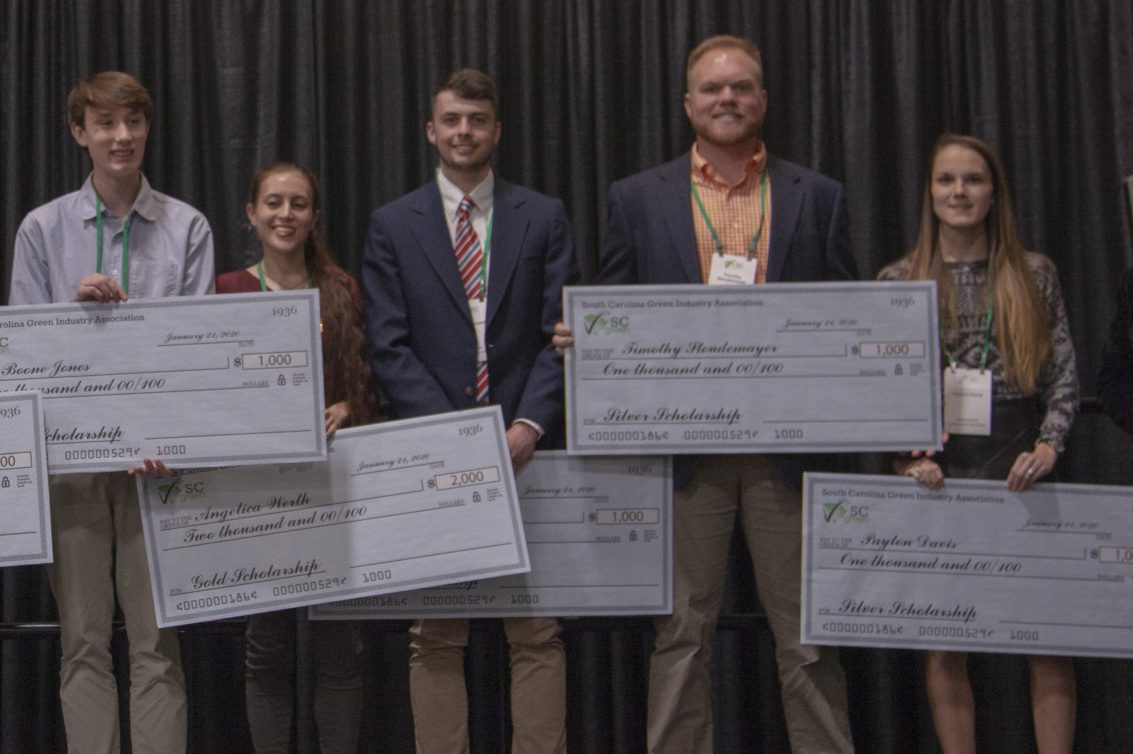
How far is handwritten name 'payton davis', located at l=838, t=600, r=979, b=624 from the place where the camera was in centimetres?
282

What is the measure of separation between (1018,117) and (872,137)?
0.47 meters

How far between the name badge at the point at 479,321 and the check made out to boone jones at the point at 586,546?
0.29 metres

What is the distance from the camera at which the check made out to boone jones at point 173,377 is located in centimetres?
275

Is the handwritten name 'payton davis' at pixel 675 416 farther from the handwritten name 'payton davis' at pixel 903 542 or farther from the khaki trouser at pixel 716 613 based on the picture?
the handwritten name 'payton davis' at pixel 903 542

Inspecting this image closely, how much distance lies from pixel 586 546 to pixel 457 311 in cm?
67

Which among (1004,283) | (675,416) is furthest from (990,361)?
(675,416)

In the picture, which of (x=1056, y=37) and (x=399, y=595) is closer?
(x=399, y=595)

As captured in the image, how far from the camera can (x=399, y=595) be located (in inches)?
114

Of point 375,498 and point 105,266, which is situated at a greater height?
point 105,266

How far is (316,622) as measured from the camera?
309cm

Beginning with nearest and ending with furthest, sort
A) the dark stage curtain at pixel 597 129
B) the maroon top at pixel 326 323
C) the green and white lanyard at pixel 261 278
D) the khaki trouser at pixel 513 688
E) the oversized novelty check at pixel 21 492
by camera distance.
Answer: the oversized novelty check at pixel 21 492 → the khaki trouser at pixel 513 688 → the maroon top at pixel 326 323 → the green and white lanyard at pixel 261 278 → the dark stage curtain at pixel 597 129

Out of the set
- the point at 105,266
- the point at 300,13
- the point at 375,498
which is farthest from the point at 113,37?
the point at 375,498

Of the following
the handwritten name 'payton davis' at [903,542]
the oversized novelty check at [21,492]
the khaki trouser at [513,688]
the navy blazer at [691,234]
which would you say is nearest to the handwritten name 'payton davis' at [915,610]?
the handwritten name 'payton davis' at [903,542]

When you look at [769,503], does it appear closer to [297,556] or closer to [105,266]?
[297,556]
